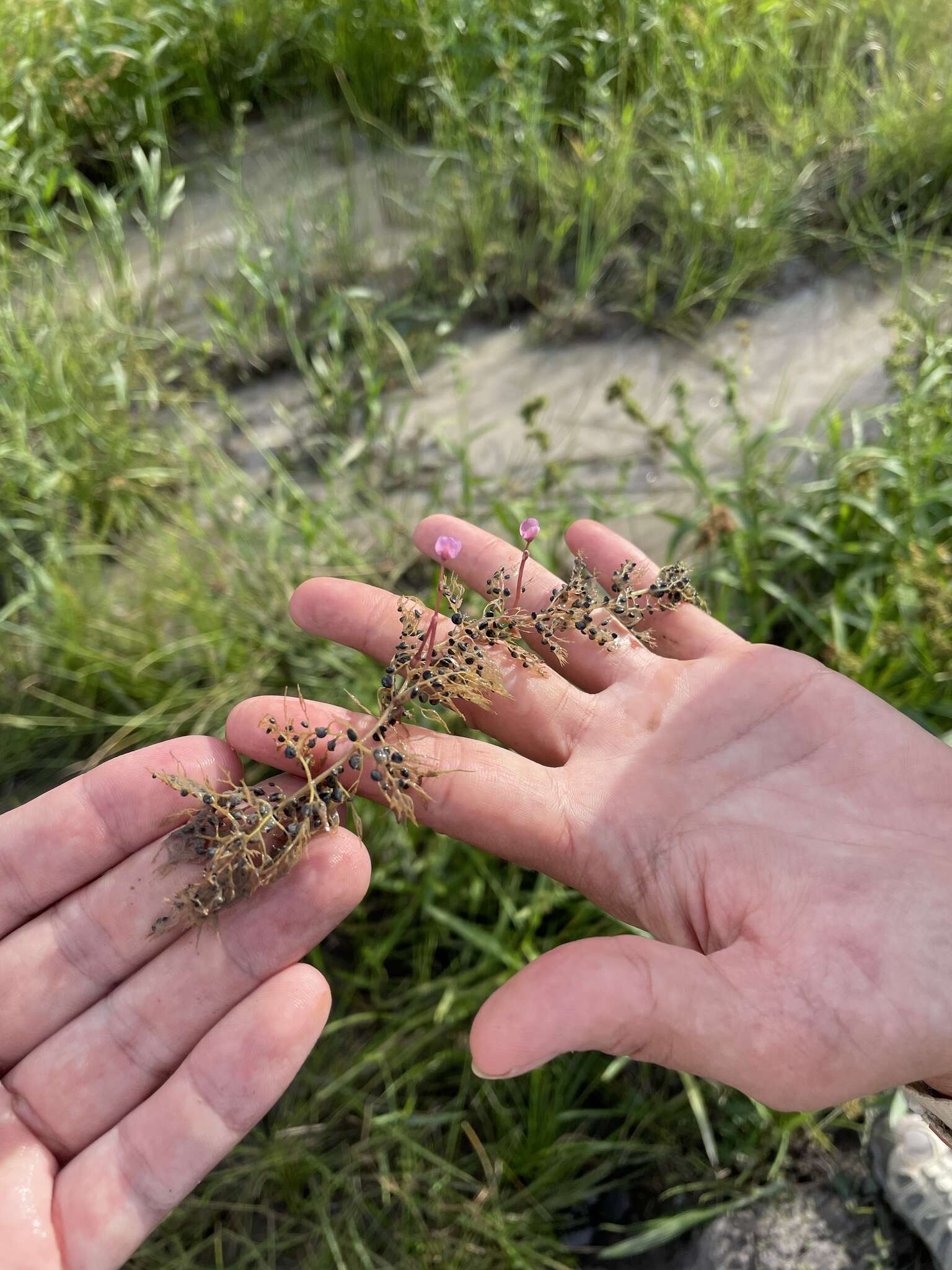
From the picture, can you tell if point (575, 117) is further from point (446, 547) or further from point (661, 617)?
point (446, 547)

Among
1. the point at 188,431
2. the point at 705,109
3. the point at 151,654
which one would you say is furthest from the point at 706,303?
the point at 151,654

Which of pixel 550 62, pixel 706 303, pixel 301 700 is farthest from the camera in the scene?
pixel 550 62

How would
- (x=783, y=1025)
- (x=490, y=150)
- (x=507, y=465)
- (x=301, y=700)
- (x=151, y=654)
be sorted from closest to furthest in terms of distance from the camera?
(x=783, y=1025), (x=301, y=700), (x=151, y=654), (x=507, y=465), (x=490, y=150)

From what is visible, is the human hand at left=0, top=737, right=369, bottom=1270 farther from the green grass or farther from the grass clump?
the green grass

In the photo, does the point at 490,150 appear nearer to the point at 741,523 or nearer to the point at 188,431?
the point at 188,431

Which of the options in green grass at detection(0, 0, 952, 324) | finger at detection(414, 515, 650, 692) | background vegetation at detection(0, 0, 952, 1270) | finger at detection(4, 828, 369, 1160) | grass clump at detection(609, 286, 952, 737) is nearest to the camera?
finger at detection(4, 828, 369, 1160)

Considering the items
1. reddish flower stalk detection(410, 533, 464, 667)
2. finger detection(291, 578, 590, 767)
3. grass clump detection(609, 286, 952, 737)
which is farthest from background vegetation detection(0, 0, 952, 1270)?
reddish flower stalk detection(410, 533, 464, 667)

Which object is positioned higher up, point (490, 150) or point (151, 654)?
point (490, 150)
